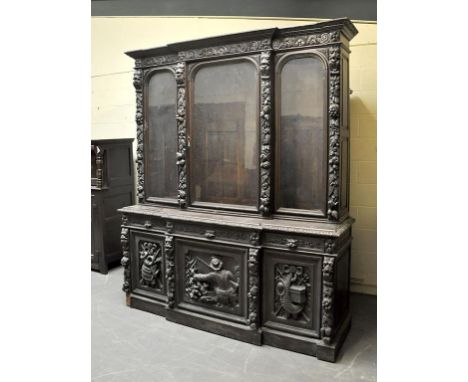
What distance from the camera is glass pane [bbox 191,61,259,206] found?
9.78 feet

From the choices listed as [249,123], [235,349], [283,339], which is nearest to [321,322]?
[283,339]

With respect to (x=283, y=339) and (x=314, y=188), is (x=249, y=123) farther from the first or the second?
(x=283, y=339)

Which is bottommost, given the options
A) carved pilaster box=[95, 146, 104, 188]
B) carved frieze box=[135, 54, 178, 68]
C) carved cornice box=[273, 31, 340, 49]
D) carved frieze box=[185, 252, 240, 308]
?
carved frieze box=[185, 252, 240, 308]

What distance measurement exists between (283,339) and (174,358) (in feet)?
2.47

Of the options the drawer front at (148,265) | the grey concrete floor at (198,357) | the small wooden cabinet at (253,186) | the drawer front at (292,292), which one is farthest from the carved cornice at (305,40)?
the grey concrete floor at (198,357)

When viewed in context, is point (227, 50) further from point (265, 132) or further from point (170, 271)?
point (170, 271)

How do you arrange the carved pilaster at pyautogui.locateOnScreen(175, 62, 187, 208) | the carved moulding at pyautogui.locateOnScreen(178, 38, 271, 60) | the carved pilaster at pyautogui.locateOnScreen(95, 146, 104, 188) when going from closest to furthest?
the carved moulding at pyautogui.locateOnScreen(178, 38, 271, 60) → the carved pilaster at pyautogui.locateOnScreen(175, 62, 187, 208) → the carved pilaster at pyautogui.locateOnScreen(95, 146, 104, 188)

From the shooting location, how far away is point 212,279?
3.10 m

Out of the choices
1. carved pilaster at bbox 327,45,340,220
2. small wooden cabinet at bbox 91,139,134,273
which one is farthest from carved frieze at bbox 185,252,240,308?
small wooden cabinet at bbox 91,139,134,273

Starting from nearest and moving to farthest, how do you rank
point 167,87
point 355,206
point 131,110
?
point 167,87
point 355,206
point 131,110

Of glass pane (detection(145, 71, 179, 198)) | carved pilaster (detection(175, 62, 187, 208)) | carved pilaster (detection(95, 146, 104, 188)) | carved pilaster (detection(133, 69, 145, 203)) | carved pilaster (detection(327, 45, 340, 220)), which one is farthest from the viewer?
carved pilaster (detection(95, 146, 104, 188))

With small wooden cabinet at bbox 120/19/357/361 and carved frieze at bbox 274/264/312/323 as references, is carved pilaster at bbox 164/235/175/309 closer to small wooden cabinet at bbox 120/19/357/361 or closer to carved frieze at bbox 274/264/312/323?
small wooden cabinet at bbox 120/19/357/361

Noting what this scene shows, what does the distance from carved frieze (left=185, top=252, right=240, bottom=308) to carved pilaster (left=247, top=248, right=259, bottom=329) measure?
0.13m

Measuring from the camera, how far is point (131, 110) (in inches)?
199
